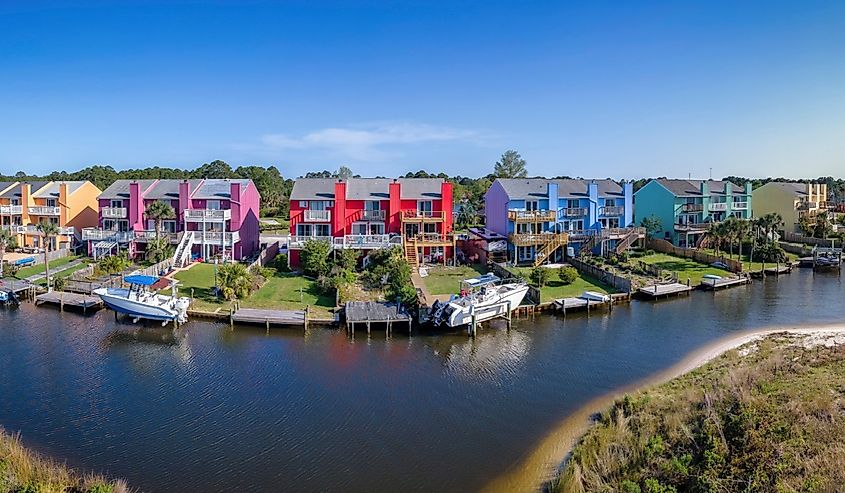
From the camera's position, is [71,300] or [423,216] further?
[423,216]

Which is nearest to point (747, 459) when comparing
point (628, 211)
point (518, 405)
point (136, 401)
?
point (518, 405)

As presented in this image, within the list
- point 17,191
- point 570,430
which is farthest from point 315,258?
point 17,191

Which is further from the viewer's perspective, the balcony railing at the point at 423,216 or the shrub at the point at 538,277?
the balcony railing at the point at 423,216

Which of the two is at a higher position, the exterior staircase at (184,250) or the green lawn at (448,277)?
the exterior staircase at (184,250)

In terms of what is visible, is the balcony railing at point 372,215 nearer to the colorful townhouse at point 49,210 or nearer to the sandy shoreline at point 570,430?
the sandy shoreline at point 570,430

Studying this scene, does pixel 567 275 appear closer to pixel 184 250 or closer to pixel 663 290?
pixel 663 290

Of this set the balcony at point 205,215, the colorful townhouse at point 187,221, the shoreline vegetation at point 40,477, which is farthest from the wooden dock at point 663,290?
the shoreline vegetation at point 40,477

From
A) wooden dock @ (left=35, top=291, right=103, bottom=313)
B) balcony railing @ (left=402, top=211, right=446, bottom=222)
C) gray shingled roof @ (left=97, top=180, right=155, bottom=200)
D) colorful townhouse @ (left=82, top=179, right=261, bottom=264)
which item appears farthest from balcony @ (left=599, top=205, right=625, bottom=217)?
gray shingled roof @ (left=97, top=180, right=155, bottom=200)
